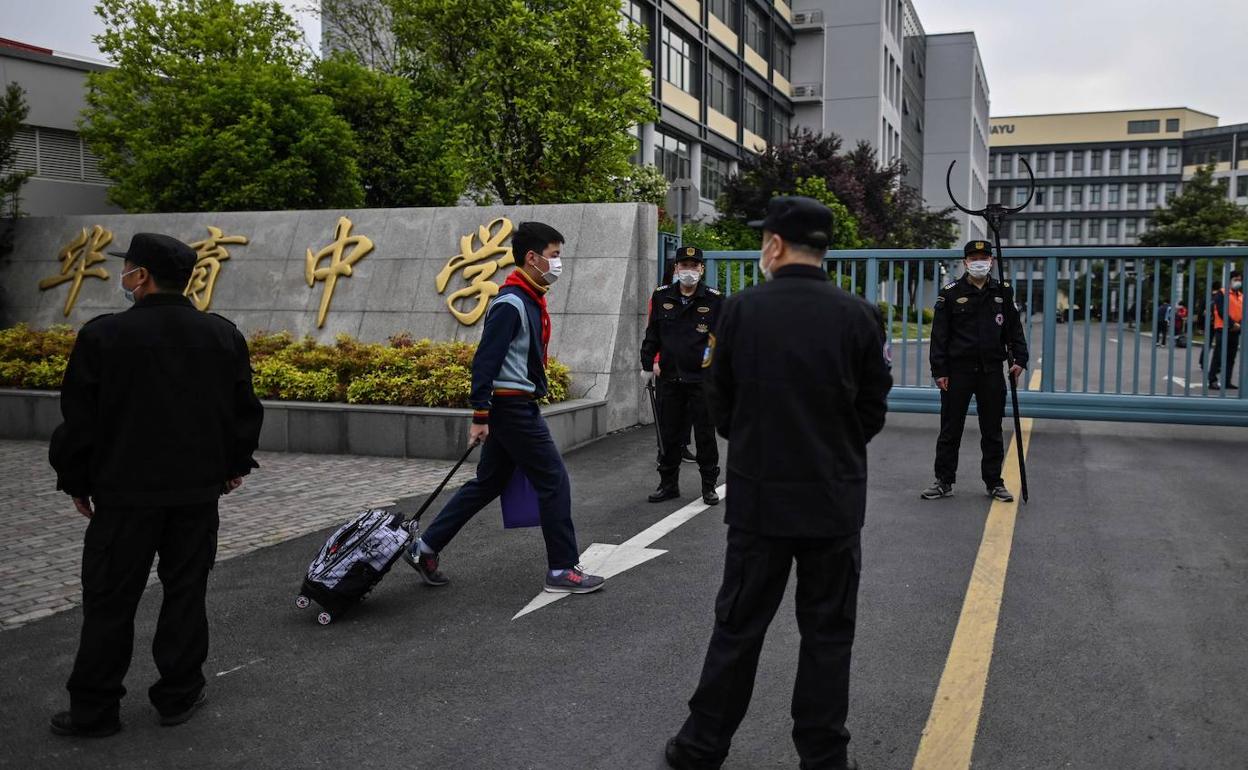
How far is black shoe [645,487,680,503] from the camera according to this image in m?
7.90

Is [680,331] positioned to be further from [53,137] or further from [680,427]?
[53,137]

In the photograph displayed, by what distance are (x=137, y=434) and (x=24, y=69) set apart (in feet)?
65.2

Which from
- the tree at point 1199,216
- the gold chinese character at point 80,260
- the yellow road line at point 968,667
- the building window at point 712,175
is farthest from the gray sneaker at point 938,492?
the tree at point 1199,216

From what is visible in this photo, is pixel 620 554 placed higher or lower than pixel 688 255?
lower

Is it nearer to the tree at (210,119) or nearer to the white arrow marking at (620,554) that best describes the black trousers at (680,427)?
the white arrow marking at (620,554)

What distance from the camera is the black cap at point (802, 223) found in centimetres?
324

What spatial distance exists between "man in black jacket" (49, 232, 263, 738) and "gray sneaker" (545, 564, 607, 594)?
1932 mm

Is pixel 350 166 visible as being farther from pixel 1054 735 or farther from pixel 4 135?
pixel 1054 735

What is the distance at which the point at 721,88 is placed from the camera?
139 feet

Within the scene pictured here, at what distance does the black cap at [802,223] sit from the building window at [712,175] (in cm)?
3763

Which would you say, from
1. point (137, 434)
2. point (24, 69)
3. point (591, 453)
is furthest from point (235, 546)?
point (24, 69)

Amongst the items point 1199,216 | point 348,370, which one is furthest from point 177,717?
point 1199,216

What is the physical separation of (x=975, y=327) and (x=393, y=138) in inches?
603

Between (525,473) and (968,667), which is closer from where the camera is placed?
(968,667)
